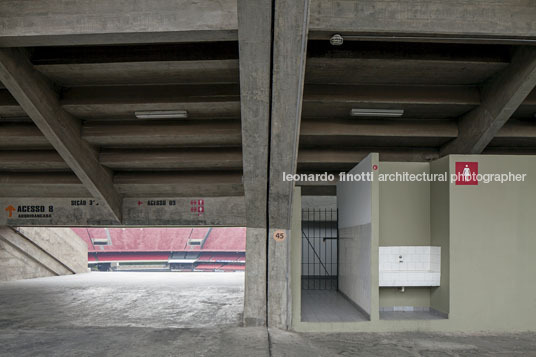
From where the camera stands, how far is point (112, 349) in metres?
4.59

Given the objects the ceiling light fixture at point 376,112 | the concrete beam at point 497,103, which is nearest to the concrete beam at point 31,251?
the ceiling light fixture at point 376,112

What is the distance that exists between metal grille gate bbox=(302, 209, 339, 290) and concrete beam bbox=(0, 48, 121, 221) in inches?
184

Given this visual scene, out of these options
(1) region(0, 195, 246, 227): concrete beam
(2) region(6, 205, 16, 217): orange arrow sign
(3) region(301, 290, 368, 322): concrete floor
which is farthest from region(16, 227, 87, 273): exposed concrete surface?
(3) region(301, 290, 368, 322): concrete floor

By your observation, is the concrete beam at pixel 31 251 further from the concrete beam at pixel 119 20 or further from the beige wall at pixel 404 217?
the beige wall at pixel 404 217

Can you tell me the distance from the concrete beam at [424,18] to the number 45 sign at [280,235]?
8.90 feet

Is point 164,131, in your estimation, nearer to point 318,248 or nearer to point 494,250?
point 494,250

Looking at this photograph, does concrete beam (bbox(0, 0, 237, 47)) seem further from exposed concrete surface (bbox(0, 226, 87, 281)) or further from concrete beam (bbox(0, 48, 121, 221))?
exposed concrete surface (bbox(0, 226, 87, 281))

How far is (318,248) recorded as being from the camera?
32.6 ft

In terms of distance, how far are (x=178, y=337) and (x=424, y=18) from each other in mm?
4539

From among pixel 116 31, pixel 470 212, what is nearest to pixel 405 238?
pixel 470 212

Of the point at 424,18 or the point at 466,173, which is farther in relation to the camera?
the point at 466,173

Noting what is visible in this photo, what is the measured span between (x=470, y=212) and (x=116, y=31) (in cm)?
485

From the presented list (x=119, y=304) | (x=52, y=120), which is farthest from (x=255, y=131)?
(x=119, y=304)

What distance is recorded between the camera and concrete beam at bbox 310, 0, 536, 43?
391 centimetres
